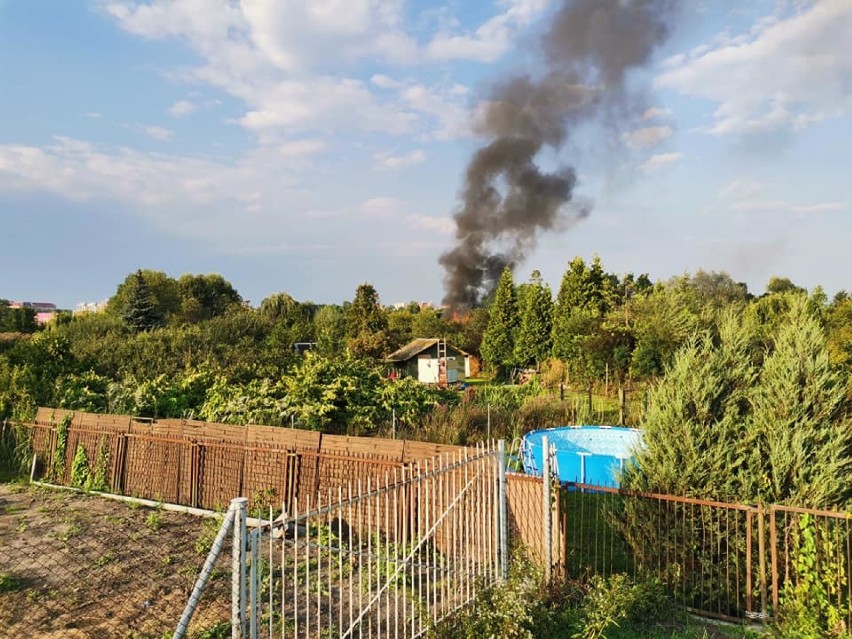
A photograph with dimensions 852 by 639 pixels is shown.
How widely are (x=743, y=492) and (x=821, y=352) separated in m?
1.61

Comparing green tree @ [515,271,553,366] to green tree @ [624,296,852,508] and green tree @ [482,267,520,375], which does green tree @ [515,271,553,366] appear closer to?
green tree @ [482,267,520,375]

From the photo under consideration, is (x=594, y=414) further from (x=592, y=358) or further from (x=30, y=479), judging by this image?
(x=30, y=479)

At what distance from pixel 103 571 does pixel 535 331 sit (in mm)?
28467

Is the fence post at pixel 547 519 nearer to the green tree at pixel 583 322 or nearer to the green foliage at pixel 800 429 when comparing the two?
the green foliage at pixel 800 429

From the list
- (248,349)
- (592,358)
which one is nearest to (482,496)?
(592,358)

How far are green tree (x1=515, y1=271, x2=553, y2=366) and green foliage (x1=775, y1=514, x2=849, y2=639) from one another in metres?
27.6

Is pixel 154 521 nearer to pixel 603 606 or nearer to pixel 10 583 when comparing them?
pixel 10 583

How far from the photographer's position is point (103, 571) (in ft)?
21.1

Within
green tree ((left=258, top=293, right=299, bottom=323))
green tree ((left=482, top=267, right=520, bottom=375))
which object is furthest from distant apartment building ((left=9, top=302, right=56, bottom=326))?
green tree ((left=482, top=267, right=520, bottom=375))

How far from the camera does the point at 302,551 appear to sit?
22.9 ft

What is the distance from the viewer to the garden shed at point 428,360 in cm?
3594

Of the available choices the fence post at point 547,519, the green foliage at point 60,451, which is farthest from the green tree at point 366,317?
the fence post at point 547,519

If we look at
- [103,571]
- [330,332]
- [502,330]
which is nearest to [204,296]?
[330,332]

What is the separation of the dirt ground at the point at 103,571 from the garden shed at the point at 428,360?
26.3m
